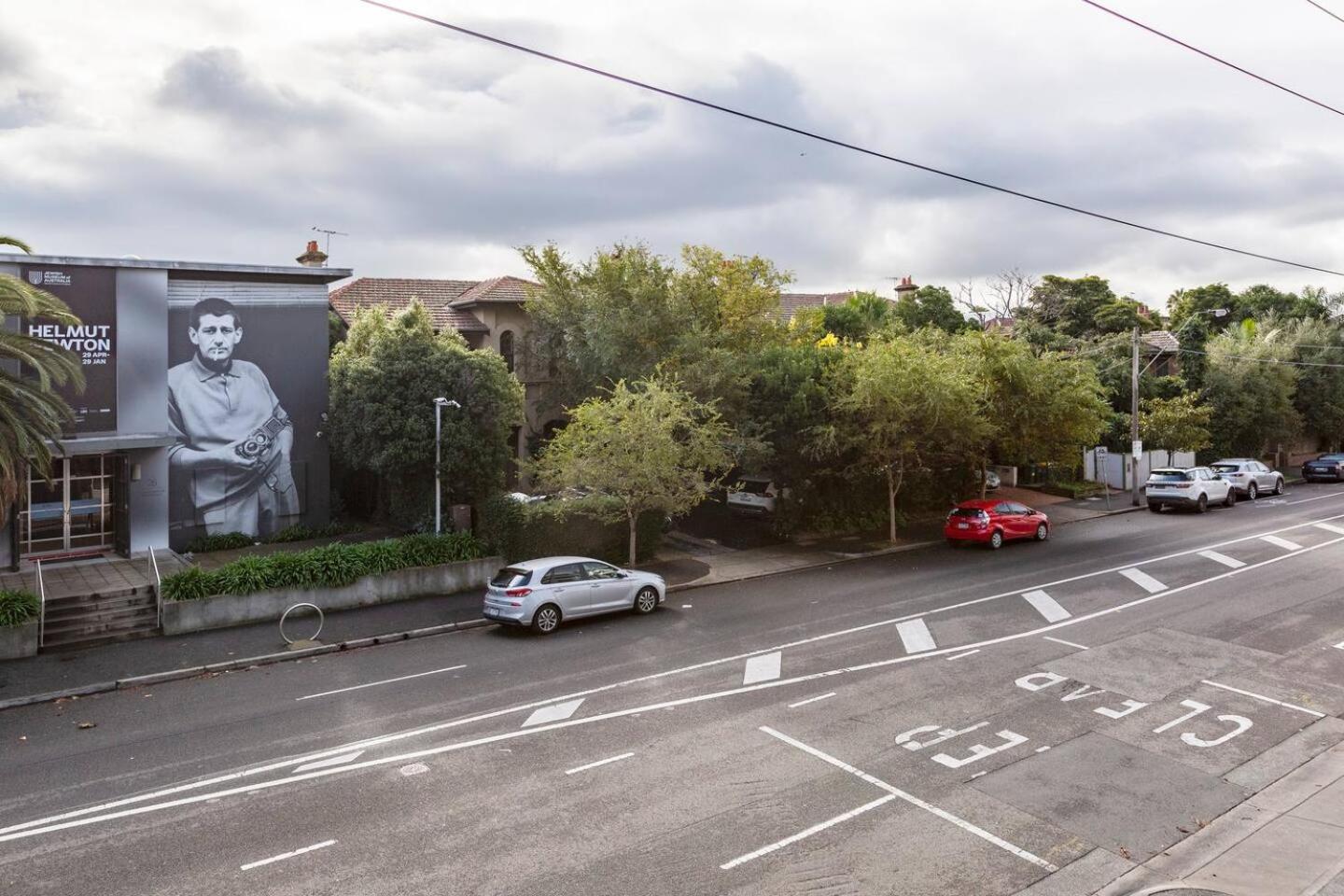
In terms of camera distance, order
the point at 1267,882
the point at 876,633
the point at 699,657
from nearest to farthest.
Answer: the point at 1267,882
the point at 699,657
the point at 876,633

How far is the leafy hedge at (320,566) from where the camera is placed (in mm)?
18656

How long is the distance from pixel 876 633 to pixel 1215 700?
5826 millimetres

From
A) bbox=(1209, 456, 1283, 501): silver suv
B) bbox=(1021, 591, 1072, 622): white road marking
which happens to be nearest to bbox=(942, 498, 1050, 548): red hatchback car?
bbox=(1021, 591, 1072, 622): white road marking

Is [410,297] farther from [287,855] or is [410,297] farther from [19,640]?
[287,855]

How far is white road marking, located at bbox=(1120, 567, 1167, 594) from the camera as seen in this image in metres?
20.9

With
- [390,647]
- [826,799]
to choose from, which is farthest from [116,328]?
[826,799]

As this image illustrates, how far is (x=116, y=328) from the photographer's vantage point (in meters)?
23.2

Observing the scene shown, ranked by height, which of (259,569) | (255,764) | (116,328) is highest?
(116,328)

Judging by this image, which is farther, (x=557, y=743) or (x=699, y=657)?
(x=699, y=657)

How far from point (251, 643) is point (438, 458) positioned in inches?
291

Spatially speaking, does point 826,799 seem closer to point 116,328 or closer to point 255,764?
point 255,764

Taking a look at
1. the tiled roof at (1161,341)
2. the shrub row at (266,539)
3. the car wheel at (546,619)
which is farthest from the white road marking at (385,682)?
the tiled roof at (1161,341)

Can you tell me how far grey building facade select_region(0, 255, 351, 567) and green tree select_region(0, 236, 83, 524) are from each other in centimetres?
443

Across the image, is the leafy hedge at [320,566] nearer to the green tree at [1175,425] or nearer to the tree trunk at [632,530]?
the tree trunk at [632,530]
